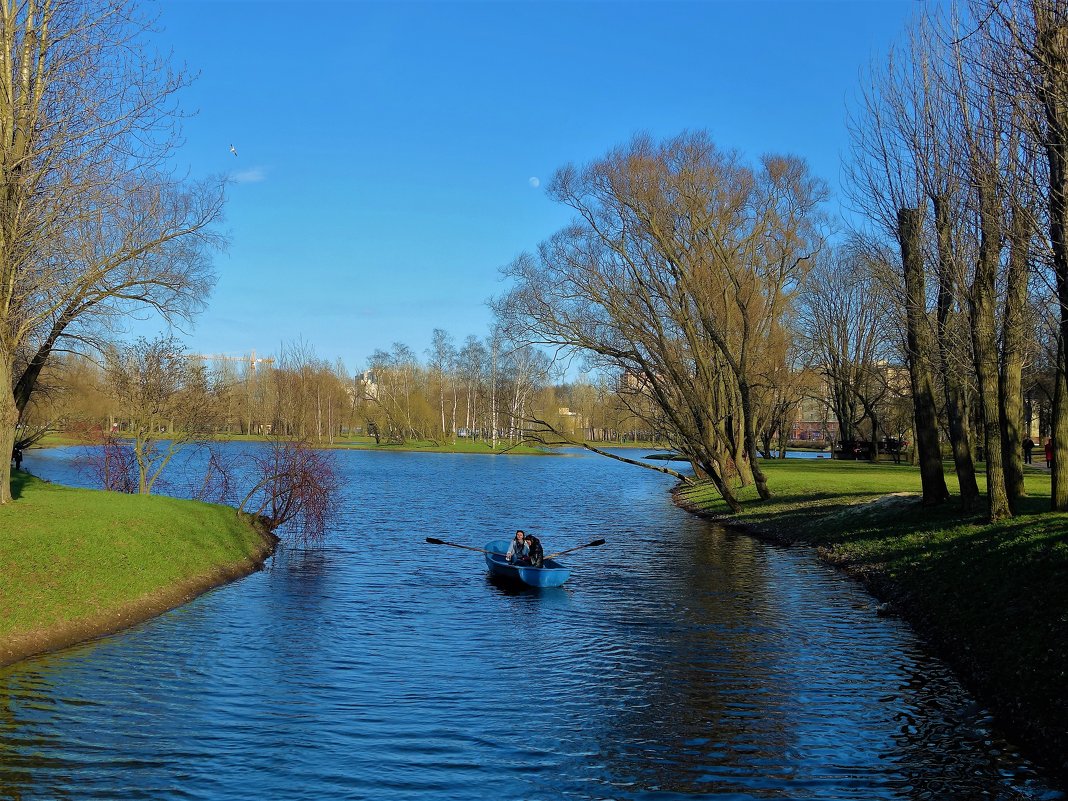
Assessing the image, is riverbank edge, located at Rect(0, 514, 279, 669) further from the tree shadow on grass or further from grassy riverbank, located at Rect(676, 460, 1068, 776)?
grassy riverbank, located at Rect(676, 460, 1068, 776)

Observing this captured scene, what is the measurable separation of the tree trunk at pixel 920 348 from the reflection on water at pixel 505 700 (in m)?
4.21

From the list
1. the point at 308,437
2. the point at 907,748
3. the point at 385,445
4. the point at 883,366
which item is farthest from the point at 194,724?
the point at 385,445

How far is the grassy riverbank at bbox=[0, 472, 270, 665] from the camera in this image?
13945 millimetres

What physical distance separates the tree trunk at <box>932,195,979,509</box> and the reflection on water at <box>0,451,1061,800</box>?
401 centimetres

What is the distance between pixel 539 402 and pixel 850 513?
8840 cm

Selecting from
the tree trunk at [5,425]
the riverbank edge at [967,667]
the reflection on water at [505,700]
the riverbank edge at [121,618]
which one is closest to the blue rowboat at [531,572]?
the reflection on water at [505,700]

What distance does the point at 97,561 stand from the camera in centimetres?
1639

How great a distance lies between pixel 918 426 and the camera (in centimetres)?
2400

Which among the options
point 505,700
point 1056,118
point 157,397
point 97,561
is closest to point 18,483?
point 157,397

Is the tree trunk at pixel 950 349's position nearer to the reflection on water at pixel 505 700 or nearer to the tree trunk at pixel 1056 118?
the reflection on water at pixel 505 700

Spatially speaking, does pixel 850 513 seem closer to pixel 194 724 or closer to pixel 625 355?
pixel 625 355

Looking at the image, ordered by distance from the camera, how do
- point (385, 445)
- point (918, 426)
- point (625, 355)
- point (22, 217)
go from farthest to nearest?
point (385, 445)
point (625, 355)
point (918, 426)
point (22, 217)

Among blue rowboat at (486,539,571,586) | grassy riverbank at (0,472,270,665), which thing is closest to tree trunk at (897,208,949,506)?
blue rowboat at (486,539,571,586)

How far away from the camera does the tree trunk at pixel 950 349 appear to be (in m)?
18.5
